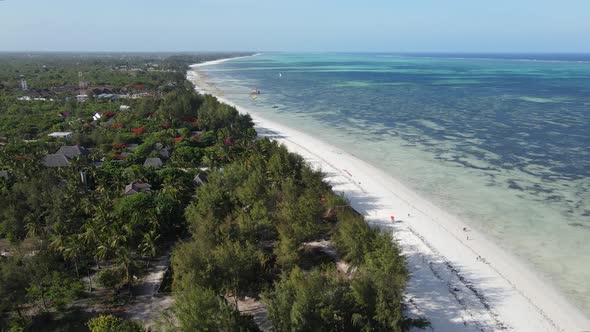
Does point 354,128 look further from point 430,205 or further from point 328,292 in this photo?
point 328,292

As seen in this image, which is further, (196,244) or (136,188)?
(136,188)

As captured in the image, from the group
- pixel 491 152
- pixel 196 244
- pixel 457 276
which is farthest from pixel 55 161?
pixel 491 152

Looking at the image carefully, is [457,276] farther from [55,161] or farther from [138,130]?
[138,130]

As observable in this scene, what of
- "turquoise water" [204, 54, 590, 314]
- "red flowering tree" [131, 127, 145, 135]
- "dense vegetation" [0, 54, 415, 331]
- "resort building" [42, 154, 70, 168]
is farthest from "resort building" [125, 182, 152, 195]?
"turquoise water" [204, 54, 590, 314]

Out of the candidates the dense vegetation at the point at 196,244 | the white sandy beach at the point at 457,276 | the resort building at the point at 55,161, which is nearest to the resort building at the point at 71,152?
the resort building at the point at 55,161

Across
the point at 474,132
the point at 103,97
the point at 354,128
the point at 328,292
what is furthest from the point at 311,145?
the point at 103,97
